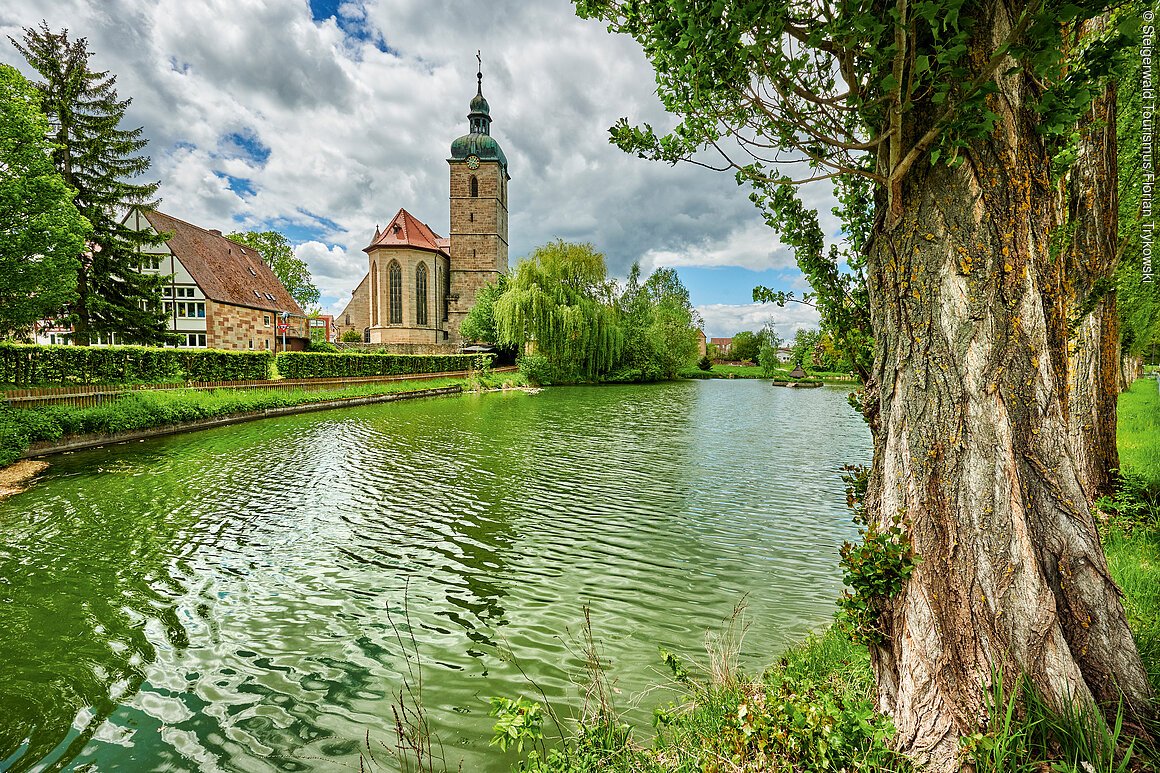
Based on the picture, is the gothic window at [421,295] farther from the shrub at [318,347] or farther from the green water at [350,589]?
the green water at [350,589]

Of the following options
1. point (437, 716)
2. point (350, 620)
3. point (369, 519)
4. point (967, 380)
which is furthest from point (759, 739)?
point (369, 519)

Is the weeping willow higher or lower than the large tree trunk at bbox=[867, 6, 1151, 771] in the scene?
higher

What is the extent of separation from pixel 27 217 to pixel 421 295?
4345 cm

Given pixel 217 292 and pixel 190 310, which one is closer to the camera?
pixel 190 310

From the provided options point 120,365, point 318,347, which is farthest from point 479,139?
point 120,365

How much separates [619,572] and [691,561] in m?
0.89

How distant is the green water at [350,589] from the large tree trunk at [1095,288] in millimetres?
2611

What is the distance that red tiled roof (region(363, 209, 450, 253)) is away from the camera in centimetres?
5266

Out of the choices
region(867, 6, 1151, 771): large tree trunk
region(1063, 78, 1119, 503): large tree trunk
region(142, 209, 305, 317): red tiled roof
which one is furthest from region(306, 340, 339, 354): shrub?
region(867, 6, 1151, 771): large tree trunk

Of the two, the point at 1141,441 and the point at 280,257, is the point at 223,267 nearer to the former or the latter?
the point at 280,257

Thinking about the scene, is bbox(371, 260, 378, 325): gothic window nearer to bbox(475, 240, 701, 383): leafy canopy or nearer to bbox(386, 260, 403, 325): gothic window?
bbox(386, 260, 403, 325): gothic window

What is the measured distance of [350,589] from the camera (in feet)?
17.4

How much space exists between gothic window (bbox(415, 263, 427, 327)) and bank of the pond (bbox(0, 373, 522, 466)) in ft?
102

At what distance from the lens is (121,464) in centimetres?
1076
